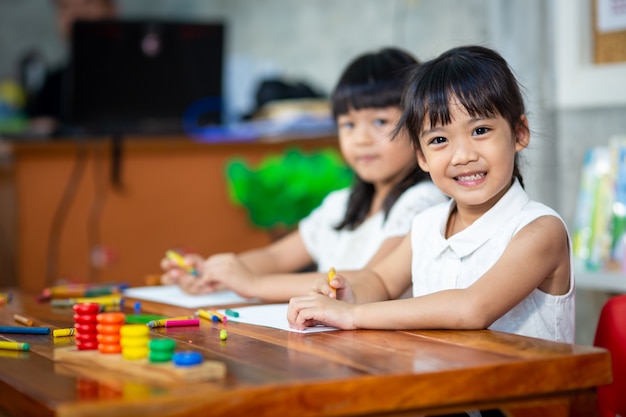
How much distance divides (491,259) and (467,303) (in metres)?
0.19

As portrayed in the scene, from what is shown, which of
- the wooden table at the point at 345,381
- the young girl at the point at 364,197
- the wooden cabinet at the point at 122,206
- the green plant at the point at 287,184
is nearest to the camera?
the wooden table at the point at 345,381

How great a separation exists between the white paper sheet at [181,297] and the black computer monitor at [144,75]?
5.29 feet

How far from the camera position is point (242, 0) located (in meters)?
4.91

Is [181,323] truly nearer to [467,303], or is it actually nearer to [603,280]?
[467,303]

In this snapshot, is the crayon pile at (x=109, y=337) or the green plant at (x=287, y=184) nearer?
the crayon pile at (x=109, y=337)

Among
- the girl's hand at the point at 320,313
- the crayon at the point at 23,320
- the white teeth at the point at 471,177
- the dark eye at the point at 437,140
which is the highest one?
the dark eye at the point at 437,140

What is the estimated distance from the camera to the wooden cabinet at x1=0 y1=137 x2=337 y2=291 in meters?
3.40

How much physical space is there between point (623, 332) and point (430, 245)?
33cm

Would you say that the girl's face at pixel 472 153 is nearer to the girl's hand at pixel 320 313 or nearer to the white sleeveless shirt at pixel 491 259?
the white sleeveless shirt at pixel 491 259

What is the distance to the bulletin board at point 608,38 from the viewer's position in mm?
2273

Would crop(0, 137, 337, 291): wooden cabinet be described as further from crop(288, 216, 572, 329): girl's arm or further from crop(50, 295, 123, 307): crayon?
crop(288, 216, 572, 329): girl's arm

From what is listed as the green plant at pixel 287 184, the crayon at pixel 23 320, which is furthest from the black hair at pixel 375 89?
the green plant at pixel 287 184

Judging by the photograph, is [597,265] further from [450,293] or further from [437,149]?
[450,293]

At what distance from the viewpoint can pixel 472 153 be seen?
4.55 feet
